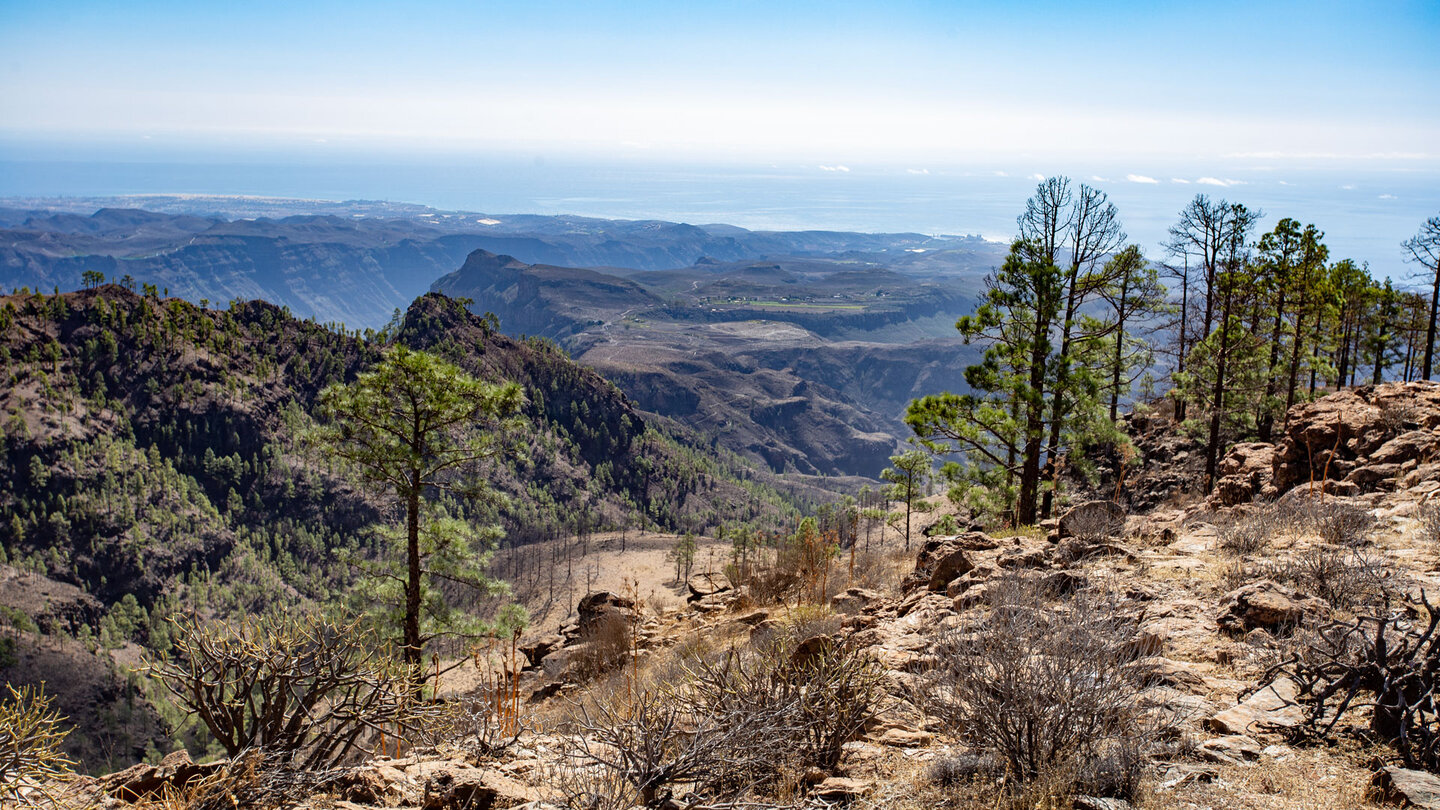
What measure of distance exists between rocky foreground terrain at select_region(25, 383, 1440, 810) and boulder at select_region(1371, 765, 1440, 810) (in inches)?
0.6

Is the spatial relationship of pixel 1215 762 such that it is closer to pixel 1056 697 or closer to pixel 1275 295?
pixel 1056 697

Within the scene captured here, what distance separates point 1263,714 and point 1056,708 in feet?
5.87

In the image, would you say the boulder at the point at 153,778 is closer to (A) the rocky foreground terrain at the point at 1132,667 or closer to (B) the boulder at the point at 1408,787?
(A) the rocky foreground terrain at the point at 1132,667

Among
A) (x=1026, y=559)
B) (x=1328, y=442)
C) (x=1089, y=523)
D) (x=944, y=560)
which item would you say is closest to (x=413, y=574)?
(x=944, y=560)

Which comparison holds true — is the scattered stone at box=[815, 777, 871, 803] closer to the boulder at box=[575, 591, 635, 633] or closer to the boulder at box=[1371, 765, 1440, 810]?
the boulder at box=[1371, 765, 1440, 810]

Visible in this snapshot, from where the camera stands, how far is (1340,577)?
264 inches

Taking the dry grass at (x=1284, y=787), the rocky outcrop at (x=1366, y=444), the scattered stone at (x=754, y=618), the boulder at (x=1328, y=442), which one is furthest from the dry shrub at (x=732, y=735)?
the boulder at (x=1328, y=442)

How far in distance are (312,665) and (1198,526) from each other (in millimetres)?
12008

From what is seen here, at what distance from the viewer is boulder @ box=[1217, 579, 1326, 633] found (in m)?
6.19

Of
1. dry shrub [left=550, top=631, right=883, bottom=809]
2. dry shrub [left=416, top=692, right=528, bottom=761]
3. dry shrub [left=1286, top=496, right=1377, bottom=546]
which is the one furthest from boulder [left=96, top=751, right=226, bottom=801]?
dry shrub [left=1286, top=496, right=1377, bottom=546]

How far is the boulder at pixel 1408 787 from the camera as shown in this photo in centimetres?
370

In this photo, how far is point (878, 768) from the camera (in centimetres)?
521

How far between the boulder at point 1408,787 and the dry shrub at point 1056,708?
1.06 meters

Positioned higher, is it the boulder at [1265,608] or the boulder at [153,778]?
the boulder at [1265,608]
